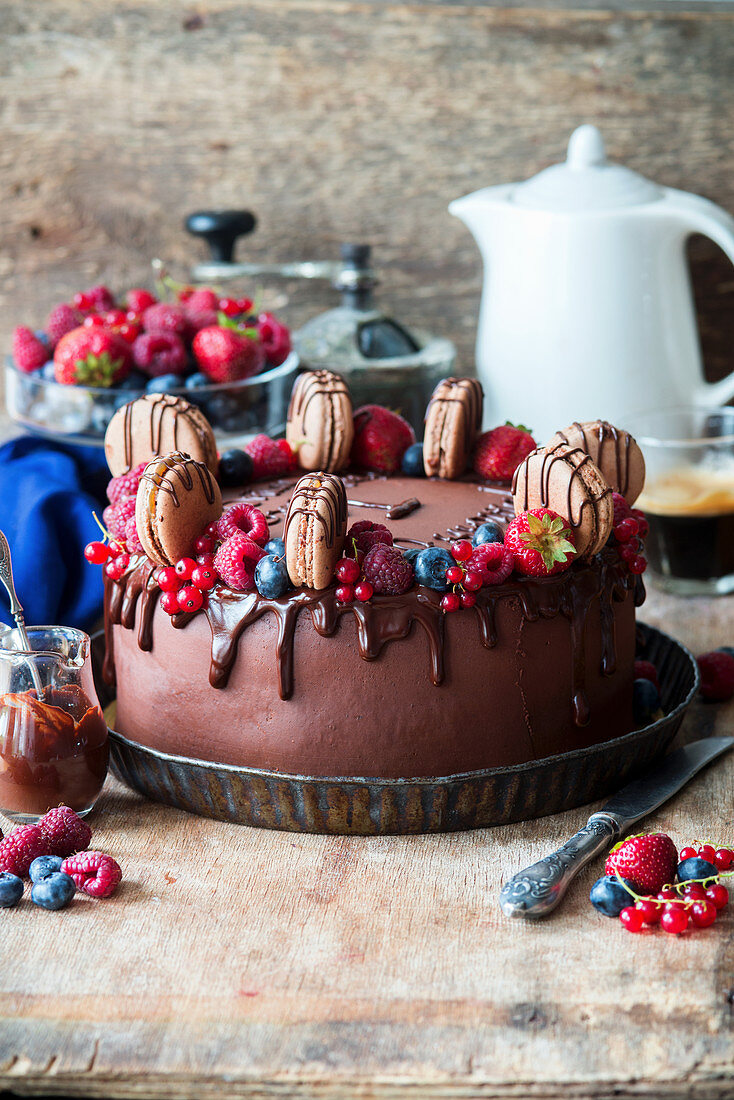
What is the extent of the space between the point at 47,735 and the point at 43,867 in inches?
5.6

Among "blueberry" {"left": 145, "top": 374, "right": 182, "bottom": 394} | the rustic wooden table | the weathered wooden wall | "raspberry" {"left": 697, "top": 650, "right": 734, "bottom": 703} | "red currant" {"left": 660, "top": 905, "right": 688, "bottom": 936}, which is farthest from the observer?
the weathered wooden wall

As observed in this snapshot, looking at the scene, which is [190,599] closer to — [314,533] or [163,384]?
[314,533]

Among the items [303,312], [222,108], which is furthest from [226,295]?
[222,108]

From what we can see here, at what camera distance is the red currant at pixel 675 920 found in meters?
1.05

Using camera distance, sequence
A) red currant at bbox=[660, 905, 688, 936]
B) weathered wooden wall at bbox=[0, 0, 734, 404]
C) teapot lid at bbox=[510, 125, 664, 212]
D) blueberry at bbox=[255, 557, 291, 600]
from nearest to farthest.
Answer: red currant at bbox=[660, 905, 688, 936] < blueberry at bbox=[255, 557, 291, 600] < teapot lid at bbox=[510, 125, 664, 212] < weathered wooden wall at bbox=[0, 0, 734, 404]

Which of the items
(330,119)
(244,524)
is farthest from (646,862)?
(330,119)

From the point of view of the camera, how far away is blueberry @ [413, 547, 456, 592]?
1.16 metres

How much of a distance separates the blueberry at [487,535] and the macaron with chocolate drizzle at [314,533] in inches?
5.9

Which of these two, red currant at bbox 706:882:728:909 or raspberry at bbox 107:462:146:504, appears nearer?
red currant at bbox 706:882:728:909

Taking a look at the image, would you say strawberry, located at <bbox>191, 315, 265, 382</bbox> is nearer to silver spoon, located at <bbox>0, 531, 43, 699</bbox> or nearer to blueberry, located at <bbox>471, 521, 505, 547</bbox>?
silver spoon, located at <bbox>0, 531, 43, 699</bbox>

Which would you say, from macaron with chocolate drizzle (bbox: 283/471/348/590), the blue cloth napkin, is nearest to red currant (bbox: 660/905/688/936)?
macaron with chocolate drizzle (bbox: 283/471/348/590)

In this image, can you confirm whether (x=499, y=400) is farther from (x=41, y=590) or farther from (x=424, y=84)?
(x=41, y=590)

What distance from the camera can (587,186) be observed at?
1.97 metres

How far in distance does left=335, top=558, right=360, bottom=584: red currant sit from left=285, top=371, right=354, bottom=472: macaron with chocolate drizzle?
370mm
